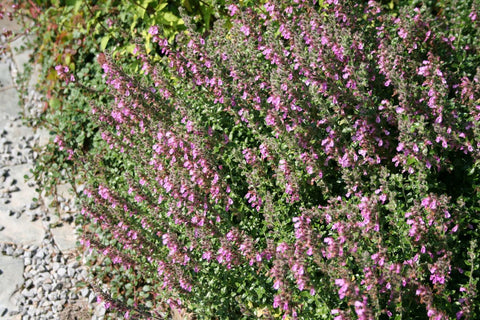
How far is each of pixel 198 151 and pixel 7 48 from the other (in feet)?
19.5

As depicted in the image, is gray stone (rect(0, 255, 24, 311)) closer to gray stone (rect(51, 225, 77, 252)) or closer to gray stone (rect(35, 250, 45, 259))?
gray stone (rect(35, 250, 45, 259))

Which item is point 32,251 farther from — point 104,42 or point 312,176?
point 312,176

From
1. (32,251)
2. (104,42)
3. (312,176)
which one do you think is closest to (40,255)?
(32,251)

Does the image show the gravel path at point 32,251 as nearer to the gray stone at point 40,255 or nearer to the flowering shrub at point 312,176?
the gray stone at point 40,255

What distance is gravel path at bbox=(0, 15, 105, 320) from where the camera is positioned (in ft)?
15.4

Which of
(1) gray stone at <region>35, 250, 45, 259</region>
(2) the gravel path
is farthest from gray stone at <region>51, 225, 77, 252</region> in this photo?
(1) gray stone at <region>35, 250, 45, 259</region>

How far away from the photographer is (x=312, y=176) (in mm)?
3717

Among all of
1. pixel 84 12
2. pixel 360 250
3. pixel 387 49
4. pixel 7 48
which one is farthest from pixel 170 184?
pixel 7 48

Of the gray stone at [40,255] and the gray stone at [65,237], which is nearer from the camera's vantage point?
the gray stone at [40,255]

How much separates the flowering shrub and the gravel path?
1.74ft

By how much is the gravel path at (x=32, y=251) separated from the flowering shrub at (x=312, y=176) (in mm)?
530

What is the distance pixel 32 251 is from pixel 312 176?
2993mm

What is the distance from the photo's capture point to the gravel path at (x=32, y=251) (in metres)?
4.71

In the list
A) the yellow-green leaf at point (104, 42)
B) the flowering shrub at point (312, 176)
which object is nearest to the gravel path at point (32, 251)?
the flowering shrub at point (312, 176)
